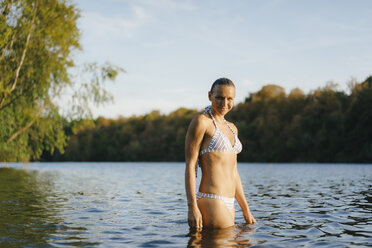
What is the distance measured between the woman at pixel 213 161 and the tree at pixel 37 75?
60.4 feet

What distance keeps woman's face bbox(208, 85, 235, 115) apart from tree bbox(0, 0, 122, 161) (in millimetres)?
→ 18405

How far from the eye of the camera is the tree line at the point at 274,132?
239 feet

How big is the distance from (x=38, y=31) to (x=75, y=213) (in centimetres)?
1589

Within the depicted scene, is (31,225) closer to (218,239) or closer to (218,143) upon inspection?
(218,239)

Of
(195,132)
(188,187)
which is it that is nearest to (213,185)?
(188,187)

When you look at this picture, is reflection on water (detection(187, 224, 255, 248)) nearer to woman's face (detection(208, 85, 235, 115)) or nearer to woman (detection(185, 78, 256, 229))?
woman (detection(185, 78, 256, 229))

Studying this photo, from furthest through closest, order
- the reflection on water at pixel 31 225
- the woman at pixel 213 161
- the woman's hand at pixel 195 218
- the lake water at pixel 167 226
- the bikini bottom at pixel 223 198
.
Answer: the reflection on water at pixel 31 225 → the lake water at pixel 167 226 → the bikini bottom at pixel 223 198 → the woman at pixel 213 161 → the woman's hand at pixel 195 218

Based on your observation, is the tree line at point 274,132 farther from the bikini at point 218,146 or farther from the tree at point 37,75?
the bikini at point 218,146

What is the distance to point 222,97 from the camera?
5617mm

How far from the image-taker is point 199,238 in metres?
5.84

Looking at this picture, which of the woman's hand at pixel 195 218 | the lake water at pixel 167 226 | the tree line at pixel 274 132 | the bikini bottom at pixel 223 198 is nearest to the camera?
the woman's hand at pixel 195 218

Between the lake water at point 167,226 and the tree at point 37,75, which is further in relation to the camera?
the tree at point 37,75

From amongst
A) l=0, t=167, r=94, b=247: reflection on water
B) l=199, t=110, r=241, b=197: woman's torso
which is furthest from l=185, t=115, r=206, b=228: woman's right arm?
l=0, t=167, r=94, b=247: reflection on water

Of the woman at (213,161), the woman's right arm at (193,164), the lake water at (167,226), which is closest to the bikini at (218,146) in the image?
the woman at (213,161)
